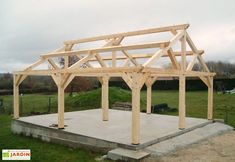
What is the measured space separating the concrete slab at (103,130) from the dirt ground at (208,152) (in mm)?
805

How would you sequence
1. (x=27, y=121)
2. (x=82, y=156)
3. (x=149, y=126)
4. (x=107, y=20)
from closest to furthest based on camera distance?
(x=82, y=156) < (x=149, y=126) < (x=27, y=121) < (x=107, y=20)

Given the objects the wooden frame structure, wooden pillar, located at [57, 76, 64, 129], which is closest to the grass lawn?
wooden pillar, located at [57, 76, 64, 129]

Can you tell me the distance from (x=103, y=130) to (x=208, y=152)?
3.57 meters

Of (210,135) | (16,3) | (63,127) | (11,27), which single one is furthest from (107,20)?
(210,135)

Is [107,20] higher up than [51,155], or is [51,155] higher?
[107,20]

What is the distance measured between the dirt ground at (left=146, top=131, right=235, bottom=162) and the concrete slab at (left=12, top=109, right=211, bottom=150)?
805mm

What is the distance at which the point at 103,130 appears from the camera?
9.73 metres

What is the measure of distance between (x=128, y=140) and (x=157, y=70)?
2.22 metres

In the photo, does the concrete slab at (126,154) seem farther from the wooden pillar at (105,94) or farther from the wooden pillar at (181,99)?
the wooden pillar at (105,94)

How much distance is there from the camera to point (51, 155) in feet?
26.9

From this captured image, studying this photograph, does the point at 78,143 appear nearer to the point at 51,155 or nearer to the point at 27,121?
the point at 51,155

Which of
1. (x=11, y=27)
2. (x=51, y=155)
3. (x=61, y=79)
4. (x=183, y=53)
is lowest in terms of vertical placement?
(x=51, y=155)

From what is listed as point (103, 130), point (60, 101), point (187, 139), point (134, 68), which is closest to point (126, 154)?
point (134, 68)

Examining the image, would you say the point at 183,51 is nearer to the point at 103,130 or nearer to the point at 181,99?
the point at 181,99
